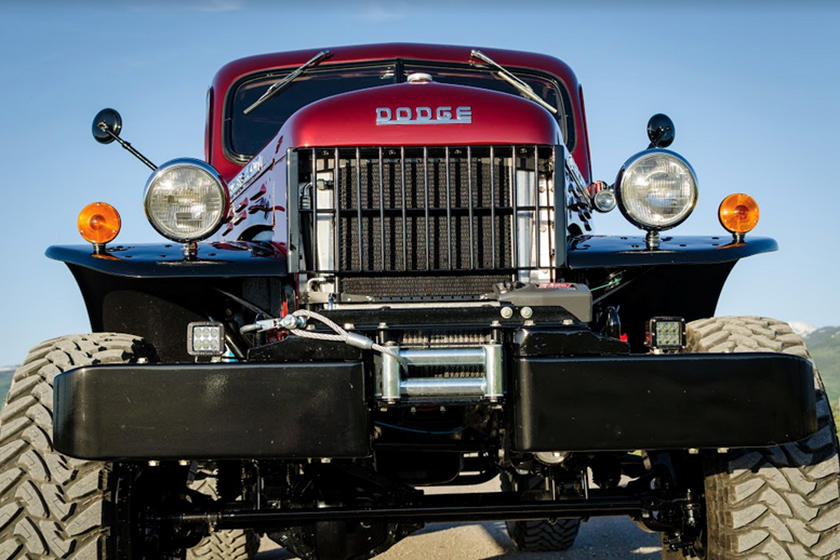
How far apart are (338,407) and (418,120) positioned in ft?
4.38

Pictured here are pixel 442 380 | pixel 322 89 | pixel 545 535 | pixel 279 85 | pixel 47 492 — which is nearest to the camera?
pixel 442 380

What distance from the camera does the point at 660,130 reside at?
5.62 metres

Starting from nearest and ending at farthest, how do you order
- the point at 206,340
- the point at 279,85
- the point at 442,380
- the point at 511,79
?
the point at 442,380 < the point at 206,340 < the point at 279,85 < the point at 511,79

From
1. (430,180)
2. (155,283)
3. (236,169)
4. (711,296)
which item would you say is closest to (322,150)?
(430,180)

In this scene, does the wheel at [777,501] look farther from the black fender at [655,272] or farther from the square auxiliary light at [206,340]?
the square auxiliary light at [206,340]

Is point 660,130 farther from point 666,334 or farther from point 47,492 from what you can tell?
point 47,492

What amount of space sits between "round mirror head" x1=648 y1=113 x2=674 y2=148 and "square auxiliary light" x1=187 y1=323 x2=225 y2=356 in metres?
3.14

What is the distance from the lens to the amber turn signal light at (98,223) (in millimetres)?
3662

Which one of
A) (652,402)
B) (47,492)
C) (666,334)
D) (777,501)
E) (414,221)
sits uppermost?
(414,221)

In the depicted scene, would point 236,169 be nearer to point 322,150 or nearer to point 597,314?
point 322,150

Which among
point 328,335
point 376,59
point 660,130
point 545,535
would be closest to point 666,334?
point 328,335

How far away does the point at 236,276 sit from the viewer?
3.60m

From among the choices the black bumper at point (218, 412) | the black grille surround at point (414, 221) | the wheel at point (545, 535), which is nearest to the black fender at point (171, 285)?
the black grille surround at point (414, 221)

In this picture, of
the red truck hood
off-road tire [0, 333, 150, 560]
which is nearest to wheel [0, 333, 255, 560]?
off-road tire [0, 333, 150, 560]
